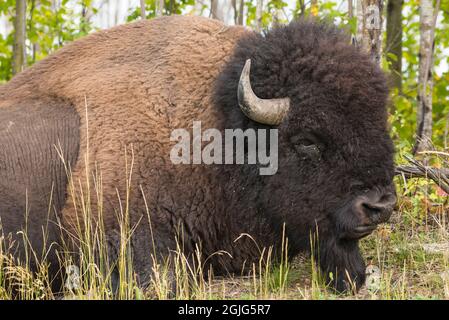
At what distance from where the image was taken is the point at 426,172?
6.44 metres

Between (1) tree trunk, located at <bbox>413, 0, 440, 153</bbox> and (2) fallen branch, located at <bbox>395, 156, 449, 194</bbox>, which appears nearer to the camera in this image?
(2) fallen branch, located at <bbox>395, 156, 449, 194</bbox>

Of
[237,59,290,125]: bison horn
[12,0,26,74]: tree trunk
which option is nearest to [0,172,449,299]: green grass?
[237,59,290,125]: bison horn

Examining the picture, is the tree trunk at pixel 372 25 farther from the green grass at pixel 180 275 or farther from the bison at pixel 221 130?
the green grass at pixel 180 275

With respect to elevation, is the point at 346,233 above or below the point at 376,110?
below

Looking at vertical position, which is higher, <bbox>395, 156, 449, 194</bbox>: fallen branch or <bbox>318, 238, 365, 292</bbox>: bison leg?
<bbox>395, 156, 449, 194</bbox>: fallen branch

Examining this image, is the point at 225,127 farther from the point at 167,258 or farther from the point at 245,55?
the point at 167,258

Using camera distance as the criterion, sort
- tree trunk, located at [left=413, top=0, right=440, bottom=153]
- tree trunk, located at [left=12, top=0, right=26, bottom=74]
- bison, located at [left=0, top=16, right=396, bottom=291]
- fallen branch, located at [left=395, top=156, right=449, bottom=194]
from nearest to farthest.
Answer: bison, located at [left=0, top=16, right=396, bottom=291], fallen branch, located at [left=395, top=156, right=449, bottom=194], tree trunk, located at [left=413, top=0, right=440, bottom=153], tree trunk, located at [left=12, top=0, right=26, bottom=74]

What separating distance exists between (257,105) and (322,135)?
484mm

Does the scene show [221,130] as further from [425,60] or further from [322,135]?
[425,60]

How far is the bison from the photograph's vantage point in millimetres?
5078

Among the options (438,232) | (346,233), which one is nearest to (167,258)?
(346,233)

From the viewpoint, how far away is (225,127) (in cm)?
543

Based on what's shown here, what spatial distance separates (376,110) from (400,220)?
203 centimetres

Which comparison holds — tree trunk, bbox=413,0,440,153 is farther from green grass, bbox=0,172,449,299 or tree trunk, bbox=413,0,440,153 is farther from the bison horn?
the bison horn
